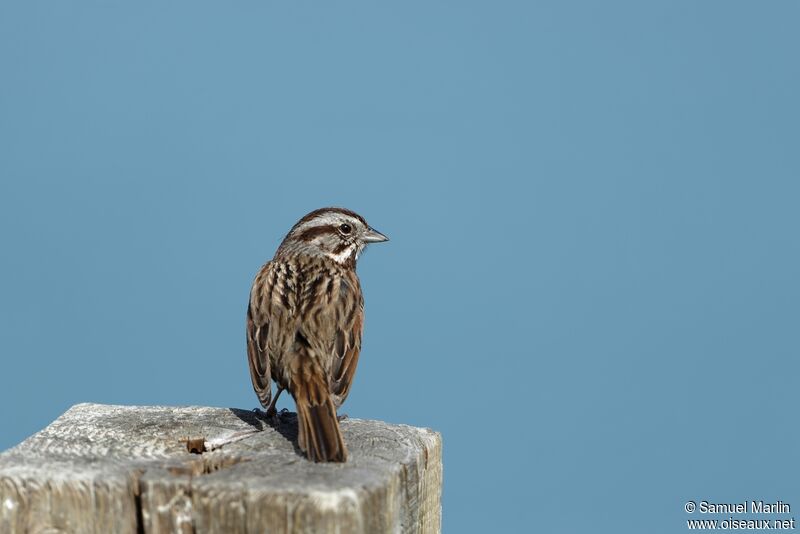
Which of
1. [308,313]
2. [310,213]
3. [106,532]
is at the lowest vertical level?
[106,532]

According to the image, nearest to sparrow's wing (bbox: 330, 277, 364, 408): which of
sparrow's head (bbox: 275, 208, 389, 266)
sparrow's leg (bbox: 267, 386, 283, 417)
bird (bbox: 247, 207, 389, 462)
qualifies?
bird (bbox: 247, 207, 389, 462)

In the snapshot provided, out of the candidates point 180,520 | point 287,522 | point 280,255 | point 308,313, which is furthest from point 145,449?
point 280,255

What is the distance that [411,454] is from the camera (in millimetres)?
3654

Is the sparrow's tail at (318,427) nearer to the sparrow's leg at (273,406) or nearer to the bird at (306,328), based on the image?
the bird at (306,328)

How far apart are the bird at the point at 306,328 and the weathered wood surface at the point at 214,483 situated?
389 mm

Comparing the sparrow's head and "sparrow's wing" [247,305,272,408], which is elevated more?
the sparrow's head

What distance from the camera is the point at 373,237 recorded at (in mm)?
6031

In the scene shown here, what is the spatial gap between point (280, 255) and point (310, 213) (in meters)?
0.26

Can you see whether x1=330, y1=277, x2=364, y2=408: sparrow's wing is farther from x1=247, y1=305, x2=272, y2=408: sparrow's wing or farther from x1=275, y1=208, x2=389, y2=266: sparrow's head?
x1=275, y1=208, x2=389, y2=266: sparrow's head

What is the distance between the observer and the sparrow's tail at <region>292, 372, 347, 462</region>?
357 cm

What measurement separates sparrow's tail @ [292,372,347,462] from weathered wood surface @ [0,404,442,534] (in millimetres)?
52

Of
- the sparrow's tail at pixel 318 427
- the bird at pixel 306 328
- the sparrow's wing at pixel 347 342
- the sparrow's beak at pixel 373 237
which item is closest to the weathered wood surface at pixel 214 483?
the sparrow's tail at pixel 318 427

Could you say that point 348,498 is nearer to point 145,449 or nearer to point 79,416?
point 145,449

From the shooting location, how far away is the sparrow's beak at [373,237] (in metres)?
6.01
